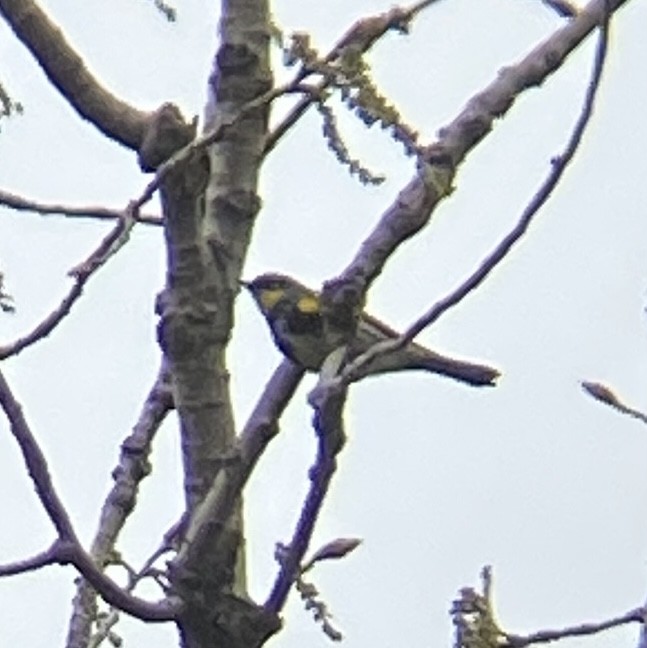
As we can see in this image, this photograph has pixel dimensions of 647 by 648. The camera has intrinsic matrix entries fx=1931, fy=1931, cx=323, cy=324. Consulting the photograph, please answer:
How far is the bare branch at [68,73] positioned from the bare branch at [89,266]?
257mm

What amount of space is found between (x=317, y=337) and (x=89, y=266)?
44 centimetres

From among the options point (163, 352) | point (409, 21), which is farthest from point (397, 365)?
point (409, 21)

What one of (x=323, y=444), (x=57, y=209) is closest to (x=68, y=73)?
(x=57, y=209)

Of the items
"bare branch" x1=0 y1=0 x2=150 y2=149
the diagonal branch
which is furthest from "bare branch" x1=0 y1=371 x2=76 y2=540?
"bare branch" x1=0 y1=0 x2=150 y2=149

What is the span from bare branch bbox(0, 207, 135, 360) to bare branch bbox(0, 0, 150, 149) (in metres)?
0.26

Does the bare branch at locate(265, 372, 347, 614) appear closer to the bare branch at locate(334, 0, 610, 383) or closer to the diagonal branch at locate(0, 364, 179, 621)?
the bare branch at locate(334, 0, 610, 383)

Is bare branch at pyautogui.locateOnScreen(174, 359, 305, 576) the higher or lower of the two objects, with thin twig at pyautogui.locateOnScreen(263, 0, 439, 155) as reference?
lower

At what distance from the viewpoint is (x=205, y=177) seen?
242cm

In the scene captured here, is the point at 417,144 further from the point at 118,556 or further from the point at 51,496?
the point at 118,556

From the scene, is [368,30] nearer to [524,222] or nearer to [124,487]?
[524,222]

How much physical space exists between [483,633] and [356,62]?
703 millimetres

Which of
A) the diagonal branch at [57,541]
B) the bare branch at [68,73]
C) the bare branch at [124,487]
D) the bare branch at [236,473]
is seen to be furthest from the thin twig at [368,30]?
the bare branch at [124,487]

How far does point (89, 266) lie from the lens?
2.29 metres

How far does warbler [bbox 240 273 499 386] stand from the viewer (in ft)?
8.26
